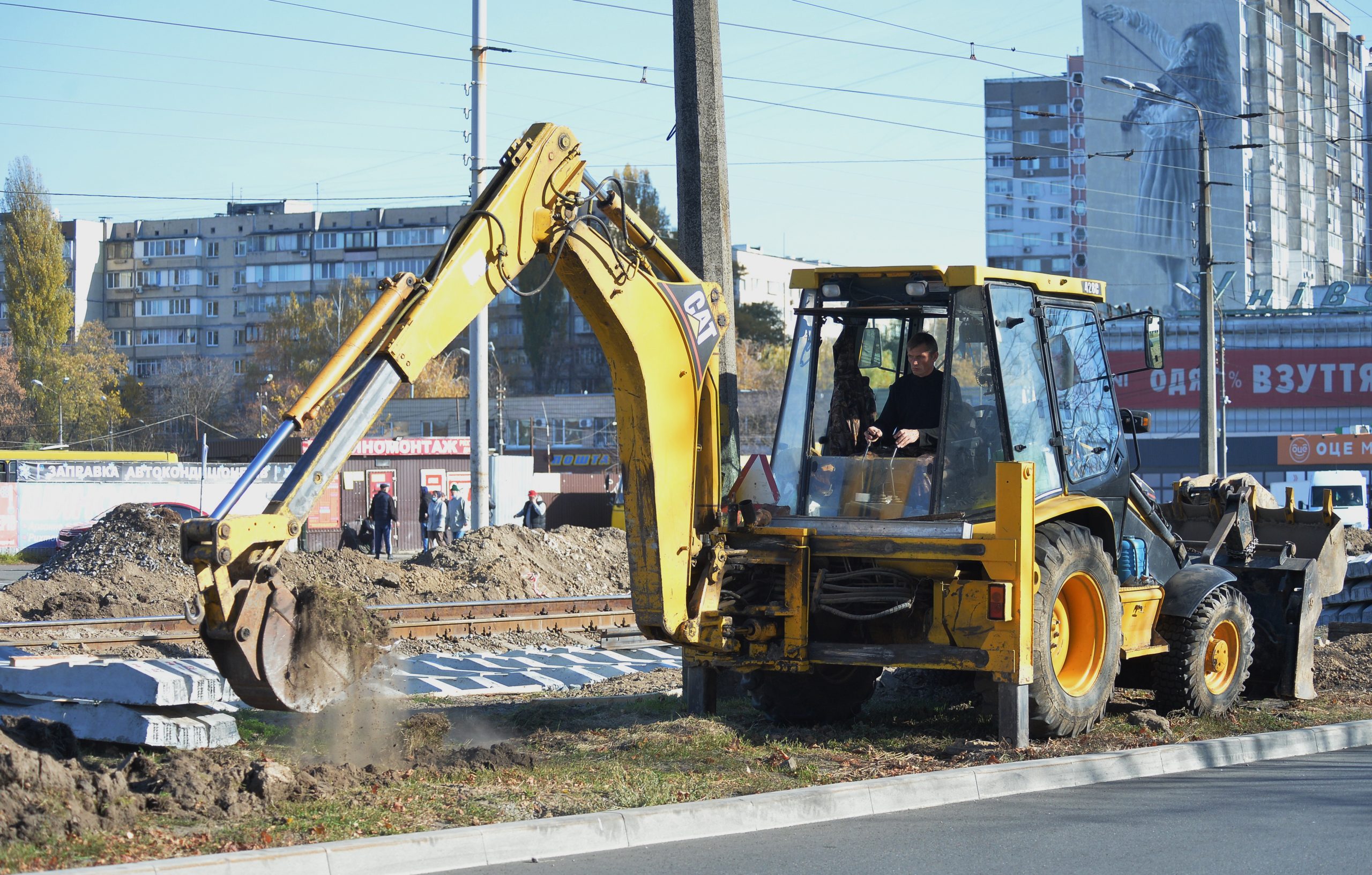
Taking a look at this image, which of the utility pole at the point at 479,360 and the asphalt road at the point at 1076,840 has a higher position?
the utility pole at the point at 479,360

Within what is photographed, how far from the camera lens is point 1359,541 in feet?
94.5

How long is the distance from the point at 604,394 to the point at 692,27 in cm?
7802

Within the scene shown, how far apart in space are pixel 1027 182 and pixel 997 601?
147770 mm

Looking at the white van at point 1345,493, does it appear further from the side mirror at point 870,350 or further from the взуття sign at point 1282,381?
the side mirror at point 870,350

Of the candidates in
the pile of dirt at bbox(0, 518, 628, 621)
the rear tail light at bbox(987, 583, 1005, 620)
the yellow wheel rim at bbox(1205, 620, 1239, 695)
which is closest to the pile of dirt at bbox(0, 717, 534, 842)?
the rear tail light at bbox(987, 583, 1005, 620)

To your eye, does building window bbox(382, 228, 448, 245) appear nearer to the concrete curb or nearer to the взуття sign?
the взуття sign

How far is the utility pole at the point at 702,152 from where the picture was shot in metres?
10.1

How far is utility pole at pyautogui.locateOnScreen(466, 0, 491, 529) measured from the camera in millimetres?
25484

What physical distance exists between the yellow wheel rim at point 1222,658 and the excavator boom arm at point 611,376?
4.27 m

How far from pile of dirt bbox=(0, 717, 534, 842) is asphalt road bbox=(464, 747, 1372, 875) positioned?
139 centimetres

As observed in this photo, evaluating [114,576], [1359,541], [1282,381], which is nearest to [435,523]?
[114,576]

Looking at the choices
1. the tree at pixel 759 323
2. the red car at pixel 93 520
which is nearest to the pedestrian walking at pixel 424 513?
the red car at pixel 93 520

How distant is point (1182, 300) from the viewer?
100 m

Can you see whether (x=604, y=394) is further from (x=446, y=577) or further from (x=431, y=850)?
(x=431, y=850)
